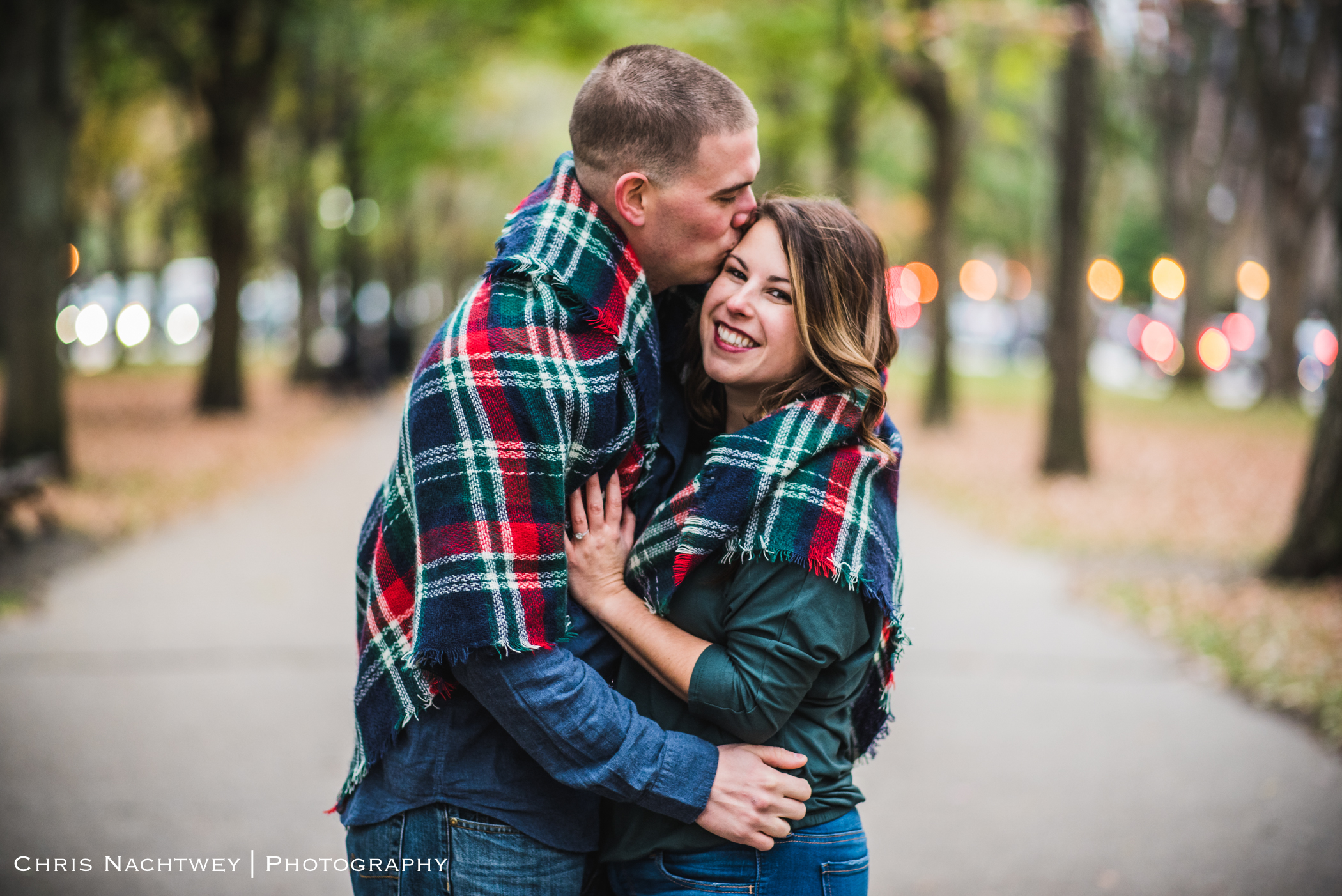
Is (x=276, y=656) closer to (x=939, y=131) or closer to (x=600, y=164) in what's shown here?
(x=600, y=164)

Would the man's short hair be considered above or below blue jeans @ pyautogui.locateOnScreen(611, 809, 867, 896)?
above

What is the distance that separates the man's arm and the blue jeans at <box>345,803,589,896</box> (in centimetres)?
18

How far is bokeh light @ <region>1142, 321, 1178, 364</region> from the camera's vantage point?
32.0 m

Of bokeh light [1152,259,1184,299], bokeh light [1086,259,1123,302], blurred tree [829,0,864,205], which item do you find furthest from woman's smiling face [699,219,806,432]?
bokeh light [1086,259,1123,302]

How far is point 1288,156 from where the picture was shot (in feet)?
72.0


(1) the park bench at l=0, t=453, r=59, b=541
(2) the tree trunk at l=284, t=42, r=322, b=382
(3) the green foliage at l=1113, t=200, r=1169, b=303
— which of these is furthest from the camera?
(3) the green foliage at l=1113, t=200, r=1169, b=303

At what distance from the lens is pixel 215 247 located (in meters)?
18.7

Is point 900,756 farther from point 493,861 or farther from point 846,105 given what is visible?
point 846,105

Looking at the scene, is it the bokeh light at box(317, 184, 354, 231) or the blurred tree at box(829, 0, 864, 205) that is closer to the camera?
the blurred tree at box(829, 0, 864, 205)

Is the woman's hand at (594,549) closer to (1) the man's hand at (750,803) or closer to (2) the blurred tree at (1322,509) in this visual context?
(1) the man's hand at (750,803)

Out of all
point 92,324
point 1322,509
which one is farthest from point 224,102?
point 92,324

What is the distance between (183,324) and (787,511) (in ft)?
167

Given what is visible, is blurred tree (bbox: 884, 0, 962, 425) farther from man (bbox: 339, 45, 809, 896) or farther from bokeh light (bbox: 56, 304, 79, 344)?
bokeh light (bbox: 56, 304, 79, 344)

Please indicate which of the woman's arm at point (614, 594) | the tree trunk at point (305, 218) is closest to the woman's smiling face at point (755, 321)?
the woman's arm at point (614, 594)
